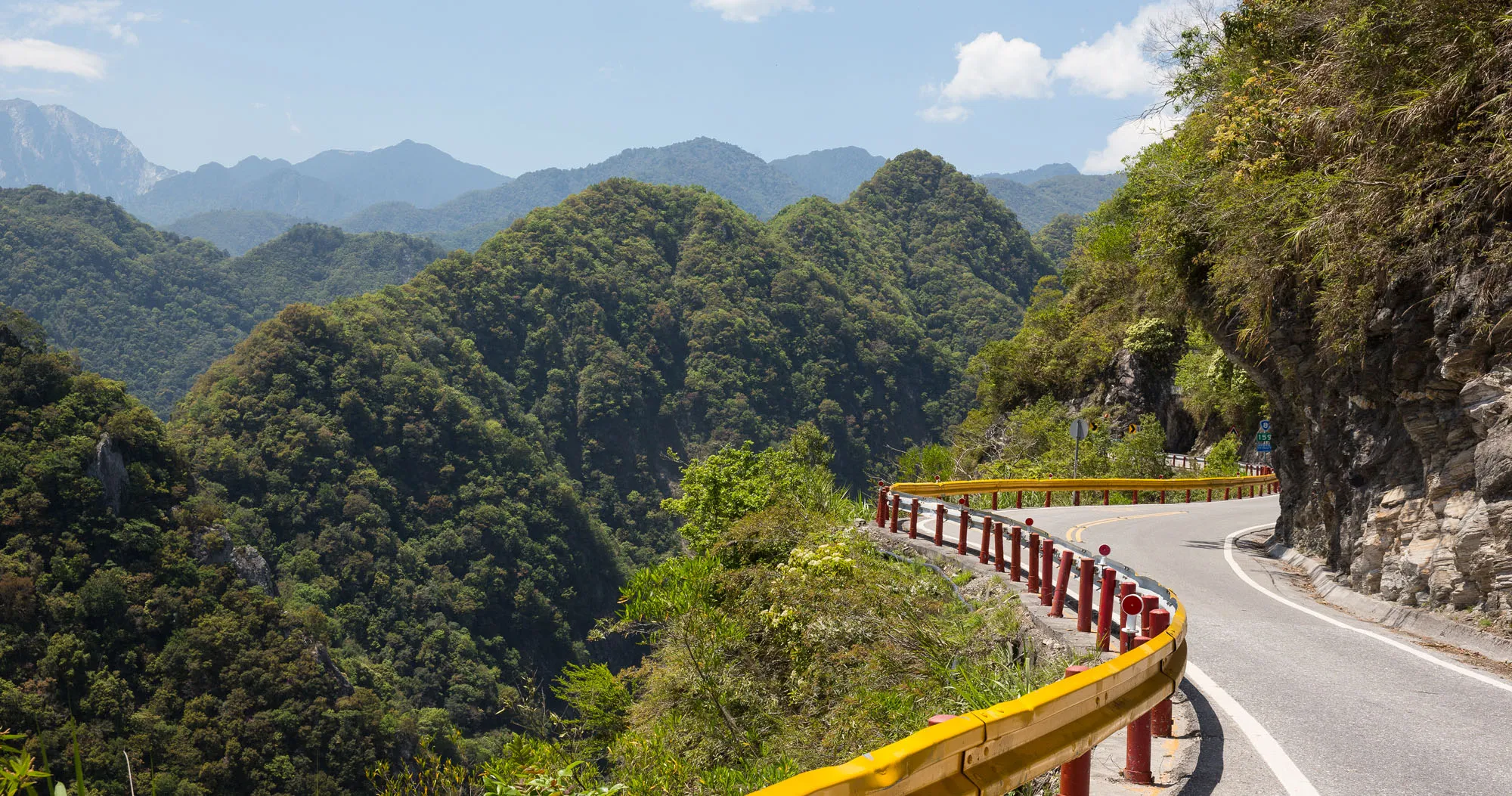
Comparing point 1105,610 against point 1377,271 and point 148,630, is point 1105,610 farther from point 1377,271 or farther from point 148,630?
point 148,630

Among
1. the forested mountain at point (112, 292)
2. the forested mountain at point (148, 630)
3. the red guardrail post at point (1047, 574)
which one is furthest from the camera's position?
the forested mountain at point (112, 292)

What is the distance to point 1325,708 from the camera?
6.04 meters

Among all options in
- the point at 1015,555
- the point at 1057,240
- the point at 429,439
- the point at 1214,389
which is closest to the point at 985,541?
the point at 1015,555

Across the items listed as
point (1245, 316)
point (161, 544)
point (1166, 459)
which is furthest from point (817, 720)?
point (161, 544)

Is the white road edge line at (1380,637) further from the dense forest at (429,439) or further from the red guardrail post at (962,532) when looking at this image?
the dense forest at (429,439)

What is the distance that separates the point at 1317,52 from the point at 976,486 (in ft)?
31.6

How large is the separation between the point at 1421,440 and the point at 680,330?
430 feet

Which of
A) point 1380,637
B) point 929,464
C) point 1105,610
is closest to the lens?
point 1105,610

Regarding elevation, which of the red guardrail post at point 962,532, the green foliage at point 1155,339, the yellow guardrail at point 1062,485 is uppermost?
the green foliage at point 1155,339

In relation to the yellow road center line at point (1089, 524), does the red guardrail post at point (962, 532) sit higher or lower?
higher

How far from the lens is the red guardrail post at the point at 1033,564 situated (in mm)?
9602

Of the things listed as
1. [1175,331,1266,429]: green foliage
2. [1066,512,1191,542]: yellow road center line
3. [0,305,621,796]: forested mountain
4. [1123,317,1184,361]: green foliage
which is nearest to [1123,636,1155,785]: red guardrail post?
[1066,512,1191,542]: yellow road center line

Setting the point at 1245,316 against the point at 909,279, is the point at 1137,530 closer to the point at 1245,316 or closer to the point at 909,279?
the point at 1245,316

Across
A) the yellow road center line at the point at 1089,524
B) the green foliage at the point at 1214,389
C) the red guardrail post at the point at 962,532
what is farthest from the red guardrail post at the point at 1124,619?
the green foliage at the point at 1214,389
